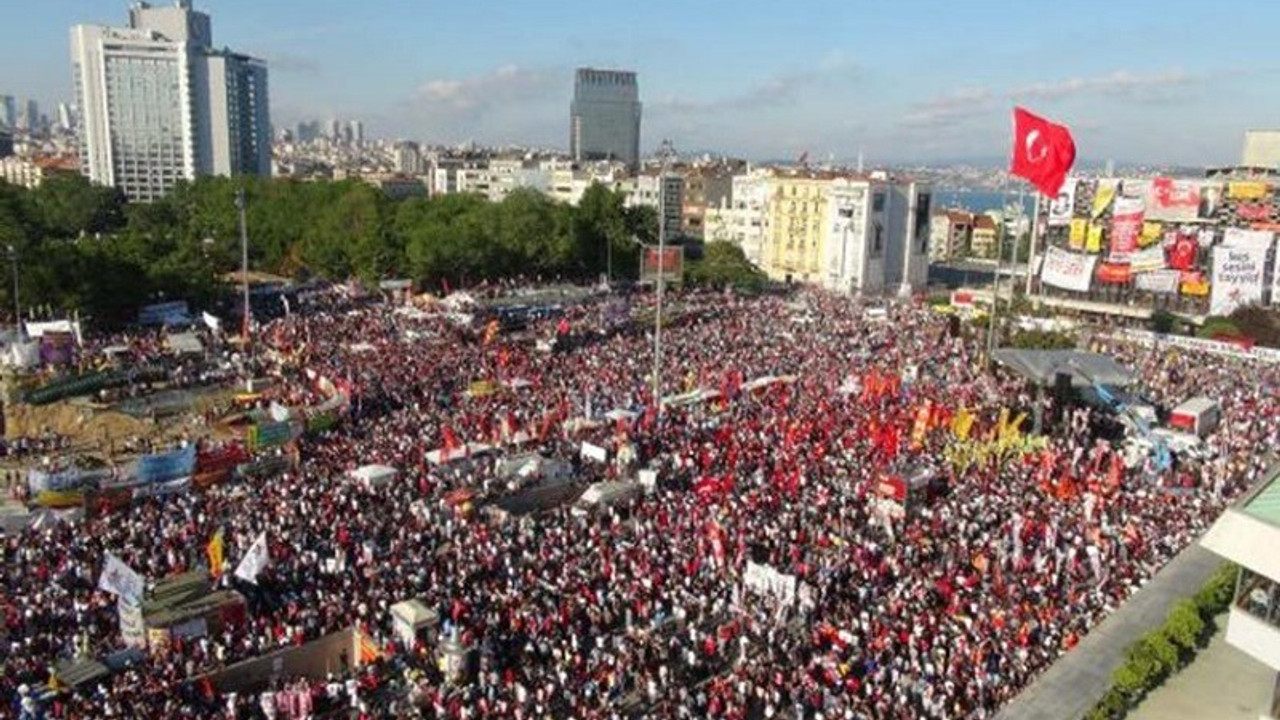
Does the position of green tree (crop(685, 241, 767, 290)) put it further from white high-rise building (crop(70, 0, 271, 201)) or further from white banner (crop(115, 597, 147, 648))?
white high-rise building (crop(70, 0, 271, 201))

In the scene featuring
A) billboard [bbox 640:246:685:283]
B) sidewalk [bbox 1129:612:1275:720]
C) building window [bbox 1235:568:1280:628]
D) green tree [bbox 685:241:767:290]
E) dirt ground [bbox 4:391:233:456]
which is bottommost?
dirt ground [bbox 4:391:233:456]

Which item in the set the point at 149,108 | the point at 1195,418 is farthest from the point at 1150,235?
the point at 149,108

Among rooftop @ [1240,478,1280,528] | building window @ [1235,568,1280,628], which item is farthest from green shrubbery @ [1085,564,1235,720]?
rooftop @ [1240,478,1280,528]

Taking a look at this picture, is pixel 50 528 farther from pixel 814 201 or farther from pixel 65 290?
pixel 814 201

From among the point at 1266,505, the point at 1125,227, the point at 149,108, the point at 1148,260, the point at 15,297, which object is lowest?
the point at 15,297

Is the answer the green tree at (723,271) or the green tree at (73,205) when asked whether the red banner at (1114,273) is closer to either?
the green tree at (723,271)

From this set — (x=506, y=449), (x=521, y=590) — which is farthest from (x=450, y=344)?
(x=521, y=590)

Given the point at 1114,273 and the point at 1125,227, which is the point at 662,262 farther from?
the point at 1114,273
